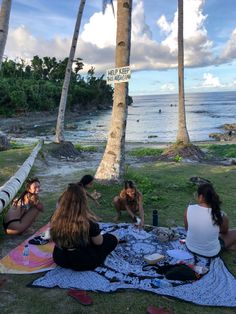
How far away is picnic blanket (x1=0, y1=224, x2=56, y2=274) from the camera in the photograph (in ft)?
16.3

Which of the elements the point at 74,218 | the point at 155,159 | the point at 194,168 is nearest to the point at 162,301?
the point at 74,218

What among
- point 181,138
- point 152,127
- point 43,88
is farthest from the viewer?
point 43,88

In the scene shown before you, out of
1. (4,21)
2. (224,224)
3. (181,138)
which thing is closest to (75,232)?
(224,224)

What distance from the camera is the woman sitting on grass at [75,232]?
4.61m

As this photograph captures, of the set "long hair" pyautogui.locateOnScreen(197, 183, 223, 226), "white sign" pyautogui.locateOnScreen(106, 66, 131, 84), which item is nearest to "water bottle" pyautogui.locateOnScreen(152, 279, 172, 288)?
"long hair" pyautogui.locateOnScreen(197, 183, 223, 226)

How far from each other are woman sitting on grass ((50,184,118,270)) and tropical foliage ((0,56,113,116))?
54297mm

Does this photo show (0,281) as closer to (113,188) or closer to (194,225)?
(194,225)

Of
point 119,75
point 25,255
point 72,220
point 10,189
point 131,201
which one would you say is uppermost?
point 119,75

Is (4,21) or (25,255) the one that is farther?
(4,21)

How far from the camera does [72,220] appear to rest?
4.59m

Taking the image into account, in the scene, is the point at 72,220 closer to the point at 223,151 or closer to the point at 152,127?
the point at 223,151

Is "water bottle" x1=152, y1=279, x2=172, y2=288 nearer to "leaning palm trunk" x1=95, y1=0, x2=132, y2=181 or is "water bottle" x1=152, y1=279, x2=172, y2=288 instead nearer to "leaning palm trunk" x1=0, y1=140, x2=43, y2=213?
"leaning palm trunk" x1=0, y1=140, x2=43, y2=213

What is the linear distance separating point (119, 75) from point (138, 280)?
5.72 m

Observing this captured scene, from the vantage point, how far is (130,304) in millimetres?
4199
